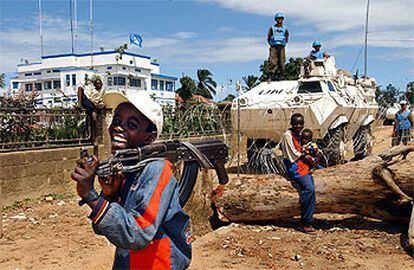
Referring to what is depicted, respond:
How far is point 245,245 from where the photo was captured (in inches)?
204

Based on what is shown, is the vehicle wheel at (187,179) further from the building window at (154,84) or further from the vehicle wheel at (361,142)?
the building window at (154,84)

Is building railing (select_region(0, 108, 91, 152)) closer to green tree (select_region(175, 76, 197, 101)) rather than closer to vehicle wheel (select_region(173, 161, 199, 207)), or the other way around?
vehicle wheel (select_region(173, 161, 199, 207))

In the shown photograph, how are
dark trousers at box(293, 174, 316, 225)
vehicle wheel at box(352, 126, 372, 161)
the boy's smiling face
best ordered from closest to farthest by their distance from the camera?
the boy's smiling face, dark trousers at box(293, 174, 316, 225), vehicle wheel at box(352, 126, 372, 161)

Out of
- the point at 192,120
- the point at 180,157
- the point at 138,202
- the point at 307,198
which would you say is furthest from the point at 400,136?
the point at 138,202

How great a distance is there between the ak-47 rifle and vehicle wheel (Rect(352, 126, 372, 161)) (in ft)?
30.6

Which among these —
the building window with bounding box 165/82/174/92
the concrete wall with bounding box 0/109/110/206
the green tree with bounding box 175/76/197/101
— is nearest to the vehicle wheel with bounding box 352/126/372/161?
the concrete wall with bounding box 0/109/110/206

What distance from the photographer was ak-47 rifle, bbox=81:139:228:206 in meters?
1.75

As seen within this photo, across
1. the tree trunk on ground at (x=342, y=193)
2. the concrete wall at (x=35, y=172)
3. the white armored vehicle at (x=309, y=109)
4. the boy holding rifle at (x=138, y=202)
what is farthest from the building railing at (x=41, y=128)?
the boy holding rifle at (x=138, y=202)

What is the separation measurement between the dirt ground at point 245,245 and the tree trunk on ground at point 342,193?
0.76 ft

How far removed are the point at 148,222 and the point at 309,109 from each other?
7.69m

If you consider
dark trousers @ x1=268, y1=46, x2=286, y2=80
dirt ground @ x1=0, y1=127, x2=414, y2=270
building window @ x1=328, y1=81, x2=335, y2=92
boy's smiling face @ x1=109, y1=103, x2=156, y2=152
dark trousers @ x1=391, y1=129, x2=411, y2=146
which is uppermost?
dark trousers @ x1=268, y1=46, x2=286, y2=80

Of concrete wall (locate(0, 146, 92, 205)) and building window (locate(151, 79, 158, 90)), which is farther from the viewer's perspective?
building window (locate(151, 79, 158, 90))

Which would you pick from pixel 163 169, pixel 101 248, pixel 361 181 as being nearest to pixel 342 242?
pixel 361 181

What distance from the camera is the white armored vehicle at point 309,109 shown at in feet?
30.1
